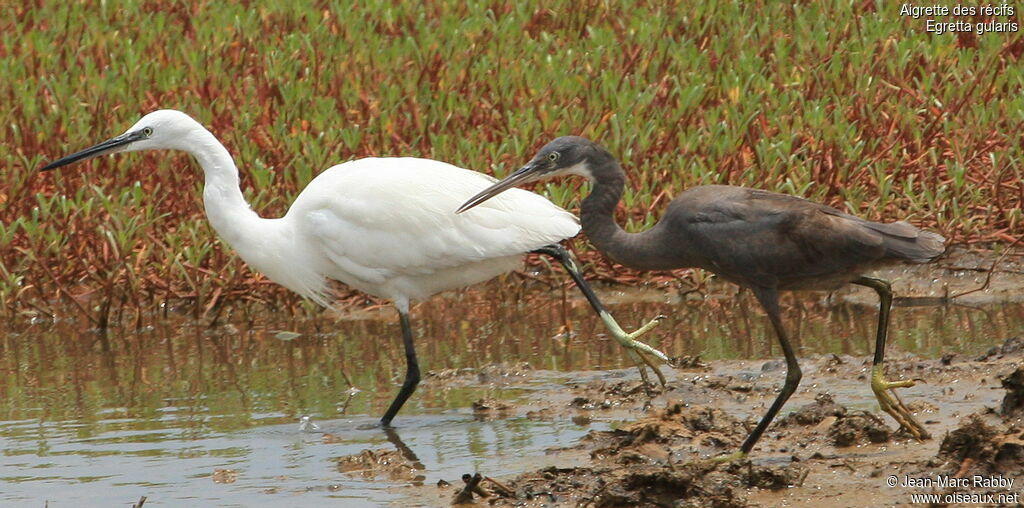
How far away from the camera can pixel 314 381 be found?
6.87 m

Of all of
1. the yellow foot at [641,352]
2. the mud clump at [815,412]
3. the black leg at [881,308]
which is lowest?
the mud clump at [815,412]

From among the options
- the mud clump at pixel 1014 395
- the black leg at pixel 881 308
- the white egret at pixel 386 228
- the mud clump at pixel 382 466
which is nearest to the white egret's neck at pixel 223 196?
the white egret at pixel 386 228

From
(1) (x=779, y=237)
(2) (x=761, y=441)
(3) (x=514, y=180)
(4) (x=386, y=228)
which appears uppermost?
(3) (x=514, y=180)

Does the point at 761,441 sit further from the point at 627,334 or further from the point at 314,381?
the point at 314,381

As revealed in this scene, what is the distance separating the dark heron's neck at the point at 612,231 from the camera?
5527mm

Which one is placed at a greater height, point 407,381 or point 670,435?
point 407,381

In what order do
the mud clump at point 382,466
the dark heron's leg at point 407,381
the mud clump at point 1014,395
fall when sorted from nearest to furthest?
1. the mud clump at point 1014,395
2. the mud clump at point 382,466
3. the dark heron's leg at point 407,381

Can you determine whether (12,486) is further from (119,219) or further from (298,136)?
(298,136)

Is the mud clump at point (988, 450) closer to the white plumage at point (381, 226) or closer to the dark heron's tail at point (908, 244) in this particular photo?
the dark heron's tail at point (908, 244)

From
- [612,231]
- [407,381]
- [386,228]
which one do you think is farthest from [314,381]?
[612,231]

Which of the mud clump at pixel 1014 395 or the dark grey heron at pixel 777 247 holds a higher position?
the dark grey heron at pixel 777 247

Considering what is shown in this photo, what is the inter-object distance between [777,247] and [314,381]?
8.03ft

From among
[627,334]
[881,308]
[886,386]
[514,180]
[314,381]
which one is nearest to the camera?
[886,386]

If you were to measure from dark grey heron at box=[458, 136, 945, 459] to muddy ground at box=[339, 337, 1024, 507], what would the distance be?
Result: 0.18 meters
